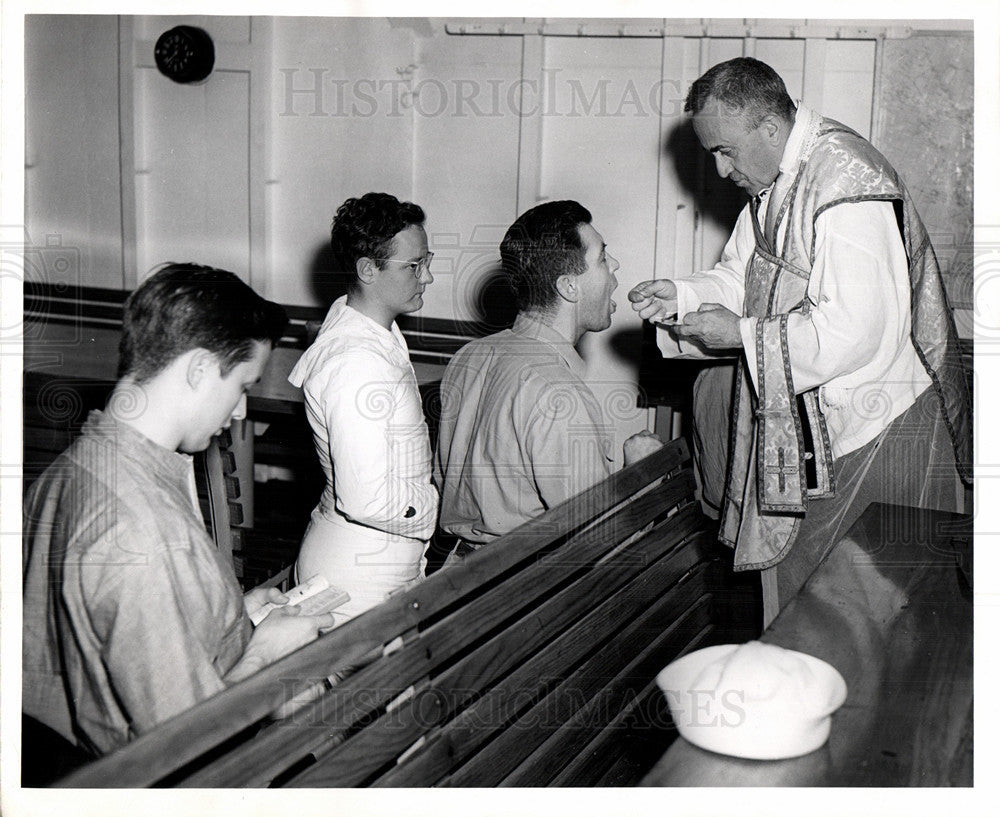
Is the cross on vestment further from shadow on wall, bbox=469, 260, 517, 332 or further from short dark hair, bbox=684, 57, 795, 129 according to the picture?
shadow on wall, bbox=469, 260, 517, 332

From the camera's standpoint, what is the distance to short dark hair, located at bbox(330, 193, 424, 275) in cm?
229

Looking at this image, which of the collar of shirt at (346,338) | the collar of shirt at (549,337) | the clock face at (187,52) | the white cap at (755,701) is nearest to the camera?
the white cap at (755,701)

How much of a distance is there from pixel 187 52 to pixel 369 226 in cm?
247

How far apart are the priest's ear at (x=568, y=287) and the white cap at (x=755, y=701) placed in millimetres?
1009

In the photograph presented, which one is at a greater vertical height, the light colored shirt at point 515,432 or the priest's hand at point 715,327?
the priest's hand at point 715,327

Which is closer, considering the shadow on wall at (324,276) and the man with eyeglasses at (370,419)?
the man with eyeglasses at (370,419)

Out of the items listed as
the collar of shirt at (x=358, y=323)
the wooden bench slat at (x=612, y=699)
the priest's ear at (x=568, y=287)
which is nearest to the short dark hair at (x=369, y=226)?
the collar of shirt at (x=358, y=323)

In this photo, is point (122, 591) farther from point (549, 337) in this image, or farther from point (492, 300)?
point (492, 300)

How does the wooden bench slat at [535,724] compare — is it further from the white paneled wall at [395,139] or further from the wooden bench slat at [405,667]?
the white paneled wall at [395,139]

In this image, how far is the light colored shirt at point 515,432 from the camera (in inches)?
85.4

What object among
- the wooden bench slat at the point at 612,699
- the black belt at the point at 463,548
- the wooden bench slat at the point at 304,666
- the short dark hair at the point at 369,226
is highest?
the short dark hair at the point at 369,226

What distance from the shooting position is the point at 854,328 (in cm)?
236
